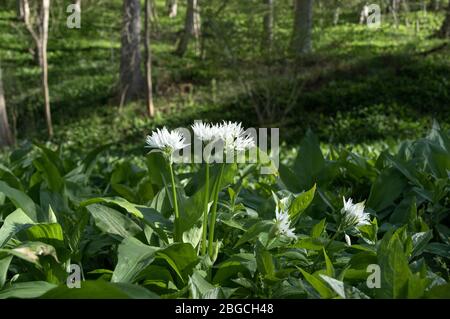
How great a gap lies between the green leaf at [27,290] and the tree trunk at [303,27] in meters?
11.6

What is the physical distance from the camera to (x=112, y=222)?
5.70ft

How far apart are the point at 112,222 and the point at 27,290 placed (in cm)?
44

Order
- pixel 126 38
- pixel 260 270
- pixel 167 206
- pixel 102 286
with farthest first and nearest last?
pixel 126 38
pixel 167 206
pixel 260 270
pixel 102 286

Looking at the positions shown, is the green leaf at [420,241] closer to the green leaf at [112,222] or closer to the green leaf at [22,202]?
the green leaf at [112,222]

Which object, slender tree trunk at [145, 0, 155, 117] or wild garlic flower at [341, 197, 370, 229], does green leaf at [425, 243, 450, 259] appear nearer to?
wild garlic flower at [341, 197, 370, 229]

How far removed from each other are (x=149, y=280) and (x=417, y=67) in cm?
1404

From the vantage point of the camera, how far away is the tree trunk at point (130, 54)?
14969 millimetres

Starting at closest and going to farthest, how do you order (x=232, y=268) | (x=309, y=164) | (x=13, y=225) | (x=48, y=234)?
1. (x=232, y=268)
2. (x=48, y=234)
3. (x=13, y=225)
4. (x=309, y=164)

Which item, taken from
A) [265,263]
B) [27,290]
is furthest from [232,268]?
[27,290]

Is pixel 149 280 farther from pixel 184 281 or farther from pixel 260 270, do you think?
pixel 260 270

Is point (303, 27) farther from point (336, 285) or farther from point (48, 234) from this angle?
point (336, 285)

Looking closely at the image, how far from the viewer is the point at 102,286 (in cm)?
118

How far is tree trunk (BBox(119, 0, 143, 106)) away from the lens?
15.0 m
